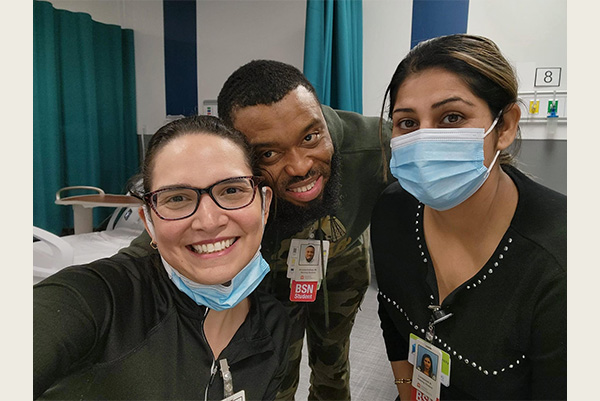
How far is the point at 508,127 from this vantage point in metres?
0.67

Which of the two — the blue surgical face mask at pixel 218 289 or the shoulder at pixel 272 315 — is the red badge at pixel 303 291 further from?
the blue surgical face mask at pixel 218 289

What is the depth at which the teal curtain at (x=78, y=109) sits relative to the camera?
0.86 meters

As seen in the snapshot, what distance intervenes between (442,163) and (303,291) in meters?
0.47

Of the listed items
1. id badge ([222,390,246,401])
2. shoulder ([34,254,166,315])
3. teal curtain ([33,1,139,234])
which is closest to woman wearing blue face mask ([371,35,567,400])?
id badge ([222,390,246,401])

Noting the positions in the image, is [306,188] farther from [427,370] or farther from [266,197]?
[427,370]

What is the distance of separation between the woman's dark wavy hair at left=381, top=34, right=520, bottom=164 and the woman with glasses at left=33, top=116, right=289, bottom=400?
361 mm

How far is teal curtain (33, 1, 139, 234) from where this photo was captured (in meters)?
0.86

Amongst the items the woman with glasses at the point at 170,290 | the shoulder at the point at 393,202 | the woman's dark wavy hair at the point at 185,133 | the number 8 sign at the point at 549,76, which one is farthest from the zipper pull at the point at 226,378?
the number 8 sign at the point at 549,76

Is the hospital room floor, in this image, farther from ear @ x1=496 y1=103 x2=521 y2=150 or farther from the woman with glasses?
ear @ x1=496 y1=103 x2=521 y2=150

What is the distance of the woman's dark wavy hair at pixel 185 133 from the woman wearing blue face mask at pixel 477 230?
30cm

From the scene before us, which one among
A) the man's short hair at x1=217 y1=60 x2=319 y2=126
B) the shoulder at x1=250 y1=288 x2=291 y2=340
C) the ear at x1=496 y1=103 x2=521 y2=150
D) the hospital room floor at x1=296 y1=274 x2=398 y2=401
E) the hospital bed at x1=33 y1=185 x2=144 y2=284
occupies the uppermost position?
the man's short hair at x1=217 y1=60 x2=319 y2=126

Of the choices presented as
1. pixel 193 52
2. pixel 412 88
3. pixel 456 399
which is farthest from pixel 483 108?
pixel 193 52

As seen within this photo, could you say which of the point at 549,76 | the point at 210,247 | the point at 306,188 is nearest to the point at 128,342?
the point at 210,247
